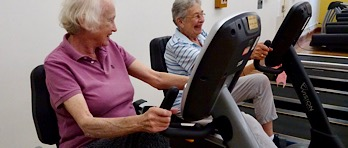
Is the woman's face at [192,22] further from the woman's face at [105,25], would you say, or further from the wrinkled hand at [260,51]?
the woman's face at [105,25]

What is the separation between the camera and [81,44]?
152 centimetres

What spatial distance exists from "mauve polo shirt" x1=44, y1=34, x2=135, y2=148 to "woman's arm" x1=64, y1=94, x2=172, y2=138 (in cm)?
5

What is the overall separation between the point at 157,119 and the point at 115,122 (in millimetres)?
223

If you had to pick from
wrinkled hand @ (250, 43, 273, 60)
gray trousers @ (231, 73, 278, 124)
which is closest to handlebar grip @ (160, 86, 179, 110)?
wrinkled hand @ (250, 43, 273, 60)

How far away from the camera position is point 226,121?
3.86ft

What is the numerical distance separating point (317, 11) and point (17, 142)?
8123mm

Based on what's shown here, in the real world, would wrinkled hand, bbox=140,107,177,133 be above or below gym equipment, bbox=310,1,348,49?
above

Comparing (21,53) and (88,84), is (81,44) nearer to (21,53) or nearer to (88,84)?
(88,84)

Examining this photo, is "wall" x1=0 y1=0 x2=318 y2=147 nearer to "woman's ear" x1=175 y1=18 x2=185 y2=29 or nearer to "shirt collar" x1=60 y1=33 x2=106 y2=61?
"shirt collar" x1=60 y1=33 x2=106 y2=61

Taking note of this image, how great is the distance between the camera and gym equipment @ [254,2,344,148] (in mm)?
1809

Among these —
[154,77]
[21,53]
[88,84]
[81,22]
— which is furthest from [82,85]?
[21,53]

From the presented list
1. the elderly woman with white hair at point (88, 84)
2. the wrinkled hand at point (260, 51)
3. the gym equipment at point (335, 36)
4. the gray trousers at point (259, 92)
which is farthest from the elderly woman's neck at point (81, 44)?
the gym equipment at point (335, 36)

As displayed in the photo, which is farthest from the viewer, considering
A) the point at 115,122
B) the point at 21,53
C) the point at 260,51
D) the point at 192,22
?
the point at 192,22

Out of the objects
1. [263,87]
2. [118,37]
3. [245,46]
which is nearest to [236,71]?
[245,46]
